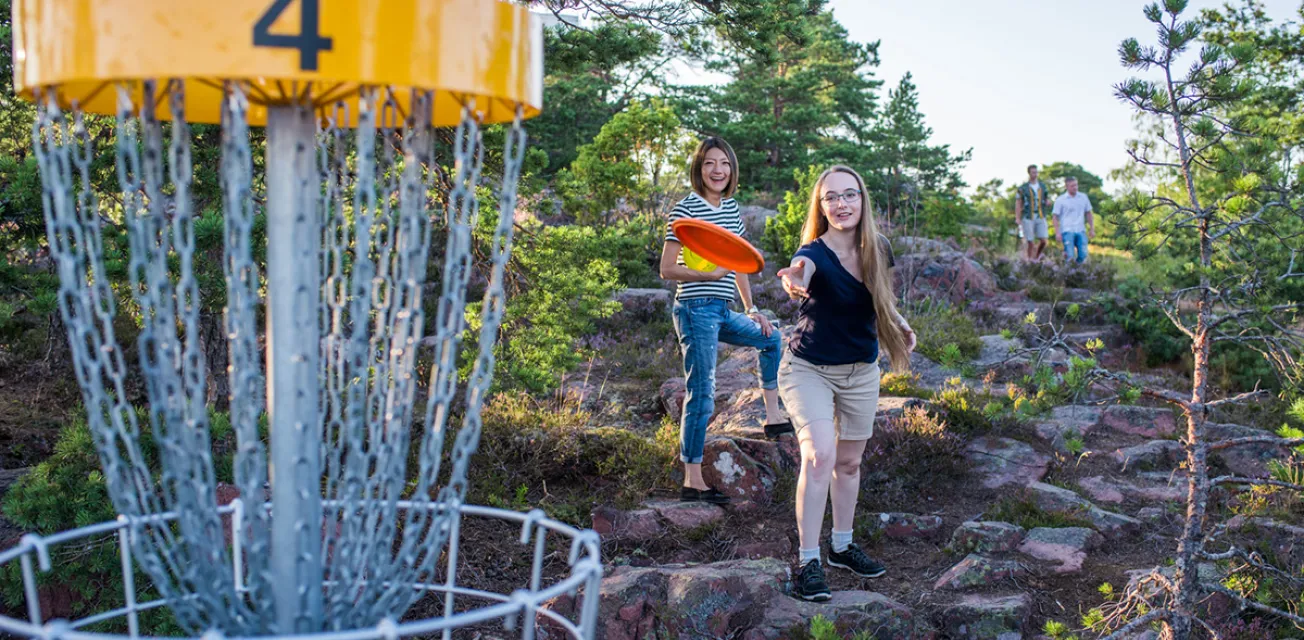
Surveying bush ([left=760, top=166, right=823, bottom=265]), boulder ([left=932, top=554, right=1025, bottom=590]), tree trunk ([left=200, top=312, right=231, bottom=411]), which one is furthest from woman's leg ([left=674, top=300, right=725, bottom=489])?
bush ([left=760, top=166, right=823, bottom=265])

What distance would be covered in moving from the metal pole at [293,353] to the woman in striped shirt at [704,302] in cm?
290

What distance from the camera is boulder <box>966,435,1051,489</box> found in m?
6.14

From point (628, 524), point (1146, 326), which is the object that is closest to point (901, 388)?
point (628, 524)

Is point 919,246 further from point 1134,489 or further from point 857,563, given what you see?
point 857,563

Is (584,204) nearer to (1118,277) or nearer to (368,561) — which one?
(1118,277)

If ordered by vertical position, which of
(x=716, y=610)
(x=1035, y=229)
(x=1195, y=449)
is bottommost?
(x=716, y=610)

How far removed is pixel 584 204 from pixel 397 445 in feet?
34.8

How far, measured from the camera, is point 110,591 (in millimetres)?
3992

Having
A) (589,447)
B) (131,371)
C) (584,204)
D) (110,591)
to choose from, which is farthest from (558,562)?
(584,204)

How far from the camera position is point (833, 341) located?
412 cm

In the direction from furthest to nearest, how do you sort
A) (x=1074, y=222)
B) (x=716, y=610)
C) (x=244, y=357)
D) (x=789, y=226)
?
(x=1074, y=222) → (x=789, y=226) → (x=716, y=610) → (x=244, y=357)

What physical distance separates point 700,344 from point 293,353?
→ 316 centimetres

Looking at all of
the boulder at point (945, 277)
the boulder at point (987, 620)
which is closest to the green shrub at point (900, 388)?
the boulder at point (987, 620)

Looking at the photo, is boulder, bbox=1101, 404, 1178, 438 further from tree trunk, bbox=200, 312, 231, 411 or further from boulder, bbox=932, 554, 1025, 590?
tree trunk, bbox=200, 312, 231, 411
